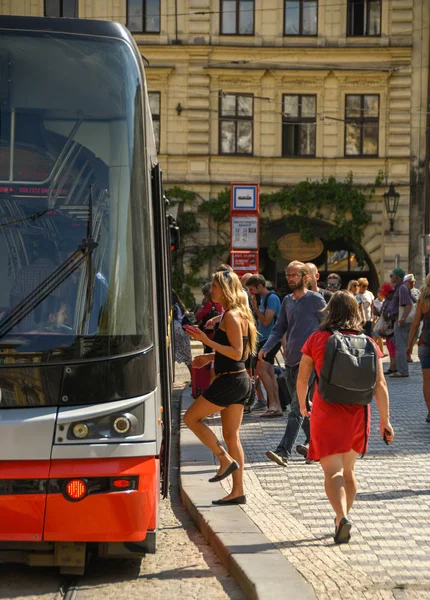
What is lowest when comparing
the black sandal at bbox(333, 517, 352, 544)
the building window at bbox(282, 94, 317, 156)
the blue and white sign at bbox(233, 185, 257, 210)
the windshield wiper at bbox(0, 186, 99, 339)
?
the black sandal at bbox(333, 517, 352, 544)

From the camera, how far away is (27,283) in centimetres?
616

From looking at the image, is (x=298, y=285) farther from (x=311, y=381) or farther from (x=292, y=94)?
(x=292, y=94)

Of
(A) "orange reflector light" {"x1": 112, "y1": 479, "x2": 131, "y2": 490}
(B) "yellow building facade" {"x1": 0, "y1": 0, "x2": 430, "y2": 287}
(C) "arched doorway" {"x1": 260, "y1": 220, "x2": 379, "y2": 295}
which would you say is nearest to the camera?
(A) "orange reflector light" {"x1": 112, "y1": 479, "x2": 131, "y2": 490}

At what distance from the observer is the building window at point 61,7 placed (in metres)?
33.6

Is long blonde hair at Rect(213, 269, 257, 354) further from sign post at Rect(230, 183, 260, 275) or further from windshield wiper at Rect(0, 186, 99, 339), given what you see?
sign post at Rect(230, 183, 260, 275)

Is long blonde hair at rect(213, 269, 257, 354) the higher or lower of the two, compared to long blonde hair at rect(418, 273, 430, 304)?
higher

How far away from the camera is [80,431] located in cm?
593

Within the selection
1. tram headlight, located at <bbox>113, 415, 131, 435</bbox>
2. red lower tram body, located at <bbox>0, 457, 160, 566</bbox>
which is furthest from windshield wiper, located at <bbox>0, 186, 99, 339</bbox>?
red lower tram body, located at <bbox>0, 457, 160, 566</bbox>

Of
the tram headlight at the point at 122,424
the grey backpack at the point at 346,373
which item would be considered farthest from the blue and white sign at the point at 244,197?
the tram headlight at the point at 122,424

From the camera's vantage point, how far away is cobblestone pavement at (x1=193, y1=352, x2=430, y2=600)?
5902mm

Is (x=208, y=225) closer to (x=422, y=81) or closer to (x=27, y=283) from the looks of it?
(x=422, y=81)

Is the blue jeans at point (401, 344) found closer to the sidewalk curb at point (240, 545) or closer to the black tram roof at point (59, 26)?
the sidewalk curb at point (240, 545)

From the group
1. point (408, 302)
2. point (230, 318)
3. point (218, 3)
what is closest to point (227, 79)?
point (218, 3)

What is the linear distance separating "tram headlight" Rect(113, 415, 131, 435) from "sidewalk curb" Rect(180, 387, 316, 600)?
0.96 metres
